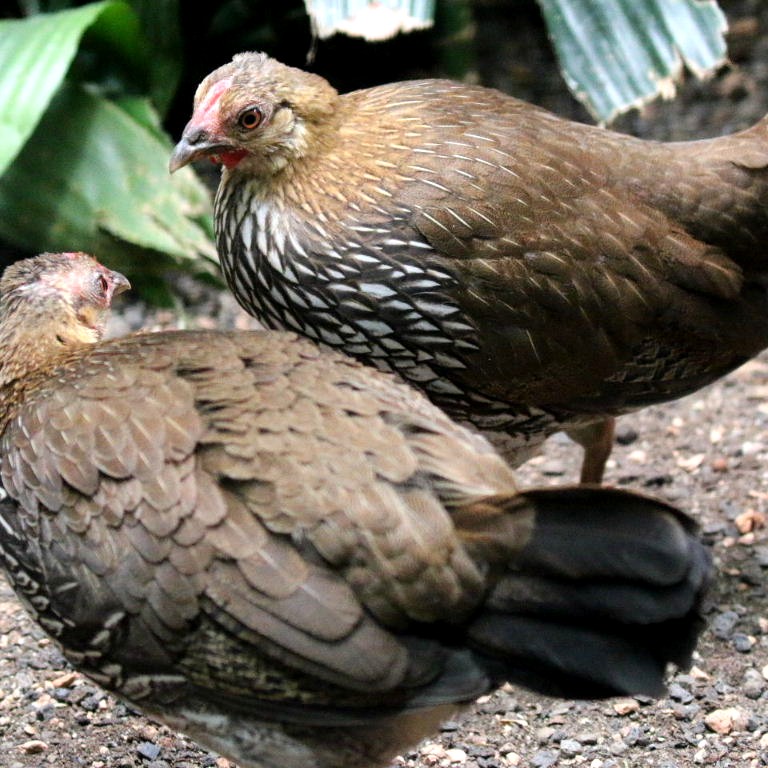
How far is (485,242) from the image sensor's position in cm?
357

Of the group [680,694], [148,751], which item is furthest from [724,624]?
[148,751]

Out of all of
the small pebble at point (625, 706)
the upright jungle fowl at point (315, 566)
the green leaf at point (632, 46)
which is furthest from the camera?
the green leaf at point (632, 46)

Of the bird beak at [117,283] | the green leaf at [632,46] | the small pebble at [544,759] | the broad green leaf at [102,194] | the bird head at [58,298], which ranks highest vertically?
the bird head at [58,298]

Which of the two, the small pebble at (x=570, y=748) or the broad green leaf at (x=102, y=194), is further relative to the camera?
the broad green leaf at (x=102, y=194)

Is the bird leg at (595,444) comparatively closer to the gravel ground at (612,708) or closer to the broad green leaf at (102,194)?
the gravel ground at (612,708)

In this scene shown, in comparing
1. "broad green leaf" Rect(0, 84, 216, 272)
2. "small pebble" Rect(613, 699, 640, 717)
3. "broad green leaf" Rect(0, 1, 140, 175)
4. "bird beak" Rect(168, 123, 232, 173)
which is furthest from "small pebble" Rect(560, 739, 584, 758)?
"broad green leaf" Rect(0, 1, 140, 175)

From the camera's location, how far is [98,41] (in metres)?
6.24

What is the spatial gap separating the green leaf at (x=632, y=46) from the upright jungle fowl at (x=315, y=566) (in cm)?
263

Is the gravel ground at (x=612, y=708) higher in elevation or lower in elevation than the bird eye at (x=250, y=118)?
lower

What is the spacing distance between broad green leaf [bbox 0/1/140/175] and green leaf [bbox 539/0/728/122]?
7.25ft

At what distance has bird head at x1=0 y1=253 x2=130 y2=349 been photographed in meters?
3.38

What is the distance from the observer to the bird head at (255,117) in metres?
3.60

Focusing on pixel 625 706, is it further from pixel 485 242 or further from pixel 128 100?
pixel 128 100

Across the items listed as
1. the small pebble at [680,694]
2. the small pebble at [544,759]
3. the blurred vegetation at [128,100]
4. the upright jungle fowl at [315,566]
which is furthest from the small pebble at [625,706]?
the blurred vegetation at [128,100]
